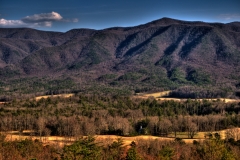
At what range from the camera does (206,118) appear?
102 metres

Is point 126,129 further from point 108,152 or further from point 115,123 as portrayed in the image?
point 108,152

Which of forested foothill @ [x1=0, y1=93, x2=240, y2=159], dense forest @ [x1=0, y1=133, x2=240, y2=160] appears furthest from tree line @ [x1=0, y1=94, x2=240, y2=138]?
dense forest @ [x1=0, y1=133, x2=240, y2=160]

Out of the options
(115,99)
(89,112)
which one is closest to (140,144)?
(89,112)

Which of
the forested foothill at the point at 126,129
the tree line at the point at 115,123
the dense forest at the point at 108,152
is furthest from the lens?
the tree line at the point at 115,123

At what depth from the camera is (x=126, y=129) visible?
9200 cm

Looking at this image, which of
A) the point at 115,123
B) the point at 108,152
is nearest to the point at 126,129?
the point at 115,123

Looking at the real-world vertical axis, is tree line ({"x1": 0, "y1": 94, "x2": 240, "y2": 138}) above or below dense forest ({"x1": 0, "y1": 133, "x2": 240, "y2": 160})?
below

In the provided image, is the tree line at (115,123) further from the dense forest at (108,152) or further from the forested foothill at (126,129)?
the dense forest at (108,152)

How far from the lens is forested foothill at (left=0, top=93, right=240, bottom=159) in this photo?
47.6 metres

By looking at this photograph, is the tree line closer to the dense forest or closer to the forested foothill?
the forested foothill

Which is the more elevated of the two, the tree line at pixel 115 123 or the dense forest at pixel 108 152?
the dense forest at pixel 108 152

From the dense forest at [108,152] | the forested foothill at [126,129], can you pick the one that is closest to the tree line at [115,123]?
the forested foothill at [126,129]

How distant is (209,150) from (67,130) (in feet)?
175

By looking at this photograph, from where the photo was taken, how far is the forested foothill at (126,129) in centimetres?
4762
